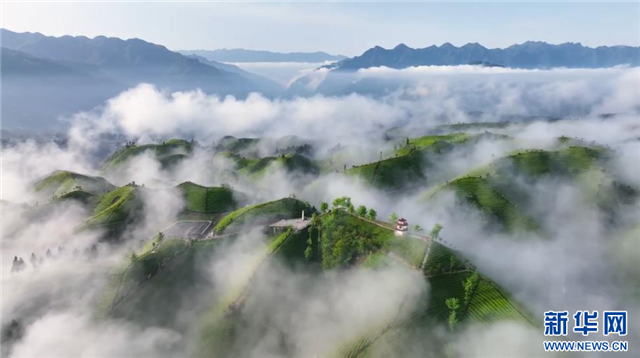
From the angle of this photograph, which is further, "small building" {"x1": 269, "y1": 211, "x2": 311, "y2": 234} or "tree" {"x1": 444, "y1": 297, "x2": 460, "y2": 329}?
"small building" {"x1": 269, "y1": 211, "x2": 311, "y2": 234}

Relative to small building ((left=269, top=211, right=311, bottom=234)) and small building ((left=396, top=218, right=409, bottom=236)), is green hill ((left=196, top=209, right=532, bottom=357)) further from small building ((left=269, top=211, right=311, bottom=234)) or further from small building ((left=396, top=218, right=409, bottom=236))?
small building ((left=269, top=211, right=311, bottom=234))

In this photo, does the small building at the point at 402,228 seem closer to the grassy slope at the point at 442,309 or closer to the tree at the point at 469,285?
the grassy slope at the point at 442,309

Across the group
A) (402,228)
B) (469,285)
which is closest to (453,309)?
(469,285)

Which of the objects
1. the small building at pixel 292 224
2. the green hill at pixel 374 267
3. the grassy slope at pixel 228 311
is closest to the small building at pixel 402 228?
the green hill at pixel 374 267

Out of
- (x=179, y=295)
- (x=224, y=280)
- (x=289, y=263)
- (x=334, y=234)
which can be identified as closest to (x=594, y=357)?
(x=334, y=234)

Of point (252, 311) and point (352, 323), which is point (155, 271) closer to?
point (252, 311)

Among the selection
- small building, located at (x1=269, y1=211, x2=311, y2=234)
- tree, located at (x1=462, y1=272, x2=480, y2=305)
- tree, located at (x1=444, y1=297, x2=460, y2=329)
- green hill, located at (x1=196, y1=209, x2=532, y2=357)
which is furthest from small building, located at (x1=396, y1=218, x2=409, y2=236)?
small building, located at (x1=269, y1=211, x2=311, y2=234)

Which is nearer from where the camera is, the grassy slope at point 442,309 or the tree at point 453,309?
the tree at point 453,309

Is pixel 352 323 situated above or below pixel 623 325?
below
